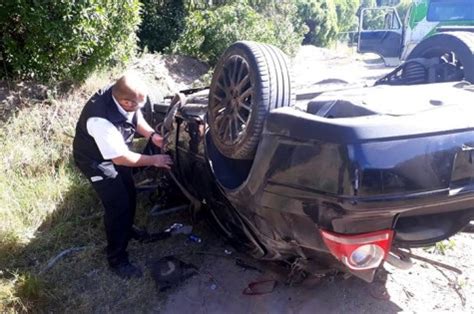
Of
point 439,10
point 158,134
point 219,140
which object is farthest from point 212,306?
point 439,10

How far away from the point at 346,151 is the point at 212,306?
5.17ft

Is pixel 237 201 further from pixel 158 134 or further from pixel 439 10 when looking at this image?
pixel 439 10

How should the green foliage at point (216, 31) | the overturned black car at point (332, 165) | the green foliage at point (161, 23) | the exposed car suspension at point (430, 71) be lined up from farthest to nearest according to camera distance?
the green foliage at point (161, 23) < the green foliage at point (216, 31) < the exposed car suspension at point (430, 71) < the overturned black car at point (332, 165)

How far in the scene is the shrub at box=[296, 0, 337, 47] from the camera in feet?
76.0

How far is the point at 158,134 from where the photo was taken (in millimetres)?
3594

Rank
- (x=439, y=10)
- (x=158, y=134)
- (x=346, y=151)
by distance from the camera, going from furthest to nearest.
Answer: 1. (x=439, y=10)
2. (x=158, y=134)
3. (x=346, y=151)

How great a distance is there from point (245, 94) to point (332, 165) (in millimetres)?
753

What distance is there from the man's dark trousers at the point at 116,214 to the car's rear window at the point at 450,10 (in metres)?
9.96

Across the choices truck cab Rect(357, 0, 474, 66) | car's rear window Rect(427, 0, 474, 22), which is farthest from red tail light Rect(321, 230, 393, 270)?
car's rear window Rect(427, 0, 474, 22)

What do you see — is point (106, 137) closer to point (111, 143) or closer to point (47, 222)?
point (111, 143)

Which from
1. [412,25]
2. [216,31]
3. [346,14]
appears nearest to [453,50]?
[216,31]

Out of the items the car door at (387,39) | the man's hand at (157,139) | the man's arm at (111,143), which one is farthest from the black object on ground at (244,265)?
the car door at (387,39)

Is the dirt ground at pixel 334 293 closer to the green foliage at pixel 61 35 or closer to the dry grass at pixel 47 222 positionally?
the dry grass at pixel 47 222

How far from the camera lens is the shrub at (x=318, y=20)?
23.2 m
